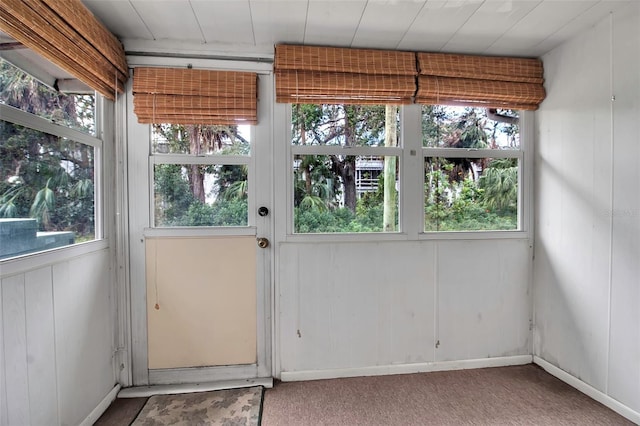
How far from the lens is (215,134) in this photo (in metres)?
1.87

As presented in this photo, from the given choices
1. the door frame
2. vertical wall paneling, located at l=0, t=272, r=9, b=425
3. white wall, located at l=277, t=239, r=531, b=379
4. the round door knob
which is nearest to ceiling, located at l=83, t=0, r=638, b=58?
the door frame

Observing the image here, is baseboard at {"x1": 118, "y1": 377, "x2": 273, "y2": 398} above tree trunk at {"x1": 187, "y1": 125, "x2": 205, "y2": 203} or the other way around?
the other way around

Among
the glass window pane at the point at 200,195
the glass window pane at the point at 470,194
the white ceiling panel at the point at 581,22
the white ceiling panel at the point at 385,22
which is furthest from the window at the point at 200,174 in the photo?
the white ceiling panel at the point at 581,22

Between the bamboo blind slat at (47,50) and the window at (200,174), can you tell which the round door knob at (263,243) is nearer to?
the window at (200,174)

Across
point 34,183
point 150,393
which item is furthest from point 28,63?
point 150,393

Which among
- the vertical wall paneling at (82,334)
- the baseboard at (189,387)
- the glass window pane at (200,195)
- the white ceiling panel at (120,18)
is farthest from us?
the glass window pane at (200,195)

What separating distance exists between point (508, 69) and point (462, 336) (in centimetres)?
192

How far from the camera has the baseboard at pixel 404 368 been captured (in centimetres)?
189

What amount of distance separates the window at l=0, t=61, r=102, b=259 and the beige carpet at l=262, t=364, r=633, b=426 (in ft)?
4.71

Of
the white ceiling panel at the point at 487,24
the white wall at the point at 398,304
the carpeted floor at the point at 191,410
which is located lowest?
the carpeted floor at the point at 191,410

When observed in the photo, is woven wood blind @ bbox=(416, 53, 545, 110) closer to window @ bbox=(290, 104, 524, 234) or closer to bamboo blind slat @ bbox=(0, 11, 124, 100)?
window @ bbox=(290, 104, 524, 234)

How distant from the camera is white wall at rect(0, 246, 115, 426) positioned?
1.08 metres

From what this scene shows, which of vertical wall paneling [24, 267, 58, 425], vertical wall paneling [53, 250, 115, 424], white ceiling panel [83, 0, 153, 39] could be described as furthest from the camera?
white ceiling panel [83, 0, 153, 39]

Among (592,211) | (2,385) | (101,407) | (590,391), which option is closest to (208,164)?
(2,385)
